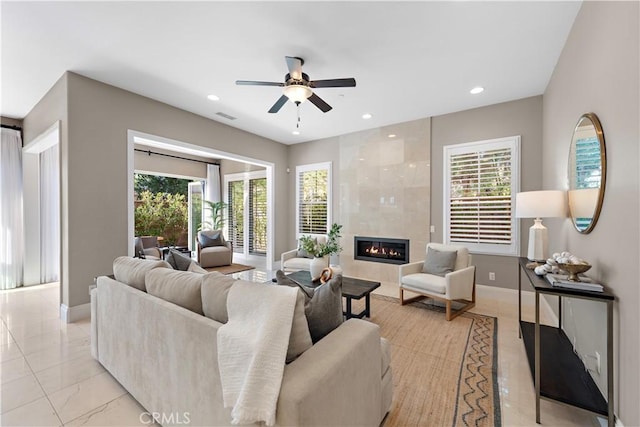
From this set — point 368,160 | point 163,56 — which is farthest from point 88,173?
point 368,160

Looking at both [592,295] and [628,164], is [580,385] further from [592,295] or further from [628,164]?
[628,164]

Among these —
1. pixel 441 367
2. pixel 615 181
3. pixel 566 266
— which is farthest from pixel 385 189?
pixel 615 181

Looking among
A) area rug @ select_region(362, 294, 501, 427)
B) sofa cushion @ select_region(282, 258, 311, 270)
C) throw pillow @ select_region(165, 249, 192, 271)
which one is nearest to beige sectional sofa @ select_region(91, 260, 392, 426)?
area rug @ select_region(362, 294, 501, 427)

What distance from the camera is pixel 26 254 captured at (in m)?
4.62

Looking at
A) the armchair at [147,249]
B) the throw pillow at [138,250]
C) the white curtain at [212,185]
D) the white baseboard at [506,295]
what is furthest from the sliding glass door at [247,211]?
the white baseboard at [506,295]

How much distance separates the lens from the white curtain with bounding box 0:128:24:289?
174 inches

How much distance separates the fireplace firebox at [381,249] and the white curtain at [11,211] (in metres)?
6.03

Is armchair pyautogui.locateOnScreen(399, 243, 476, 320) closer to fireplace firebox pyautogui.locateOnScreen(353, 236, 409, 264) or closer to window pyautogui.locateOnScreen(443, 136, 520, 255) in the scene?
window pyautogui.locateOnScreen(443, 136, 520, 255)

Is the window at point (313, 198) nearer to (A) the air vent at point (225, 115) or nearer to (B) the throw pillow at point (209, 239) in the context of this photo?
(B) the throw pillow at point (209, 239)

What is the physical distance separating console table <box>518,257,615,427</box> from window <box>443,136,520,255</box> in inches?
81.3

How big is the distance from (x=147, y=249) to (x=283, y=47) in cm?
479

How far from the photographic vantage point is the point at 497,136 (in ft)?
13.4

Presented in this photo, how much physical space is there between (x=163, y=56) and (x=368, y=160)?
3759 mm

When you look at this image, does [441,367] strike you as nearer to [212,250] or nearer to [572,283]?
[572,283]
